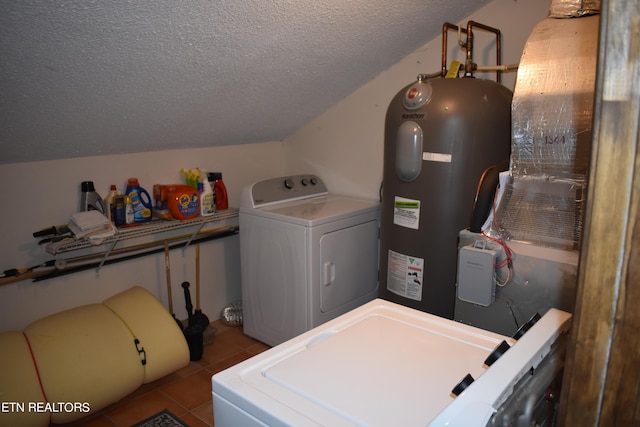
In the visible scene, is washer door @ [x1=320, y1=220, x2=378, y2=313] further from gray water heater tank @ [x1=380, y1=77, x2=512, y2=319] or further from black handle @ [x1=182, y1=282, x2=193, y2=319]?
black handle @ [x1=182, y1=282, x2=193, y2=319]

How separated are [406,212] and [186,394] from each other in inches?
57.3

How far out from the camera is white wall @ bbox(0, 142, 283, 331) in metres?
2.16

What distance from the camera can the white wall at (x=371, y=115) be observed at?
2.23 meters

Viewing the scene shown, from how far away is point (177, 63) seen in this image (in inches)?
71.4

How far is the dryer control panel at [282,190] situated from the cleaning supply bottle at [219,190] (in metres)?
0.21

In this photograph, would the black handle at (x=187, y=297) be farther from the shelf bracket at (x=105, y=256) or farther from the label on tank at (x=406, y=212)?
the label on tank at (x=406, y=212)

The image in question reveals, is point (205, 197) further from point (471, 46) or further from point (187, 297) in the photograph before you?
point (471, 46)

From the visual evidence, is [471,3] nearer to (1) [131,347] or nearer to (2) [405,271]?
(2) [405,271]

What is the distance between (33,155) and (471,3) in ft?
7.43

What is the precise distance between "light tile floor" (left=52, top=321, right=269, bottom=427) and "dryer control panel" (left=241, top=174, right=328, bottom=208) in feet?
2.91

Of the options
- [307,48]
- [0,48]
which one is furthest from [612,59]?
[307,48]

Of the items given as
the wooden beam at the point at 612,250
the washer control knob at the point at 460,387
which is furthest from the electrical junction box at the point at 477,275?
the wooden beam at the point at 612,250

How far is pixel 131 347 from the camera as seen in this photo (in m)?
2.14

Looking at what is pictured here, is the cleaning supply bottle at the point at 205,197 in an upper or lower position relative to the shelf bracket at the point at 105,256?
upper
